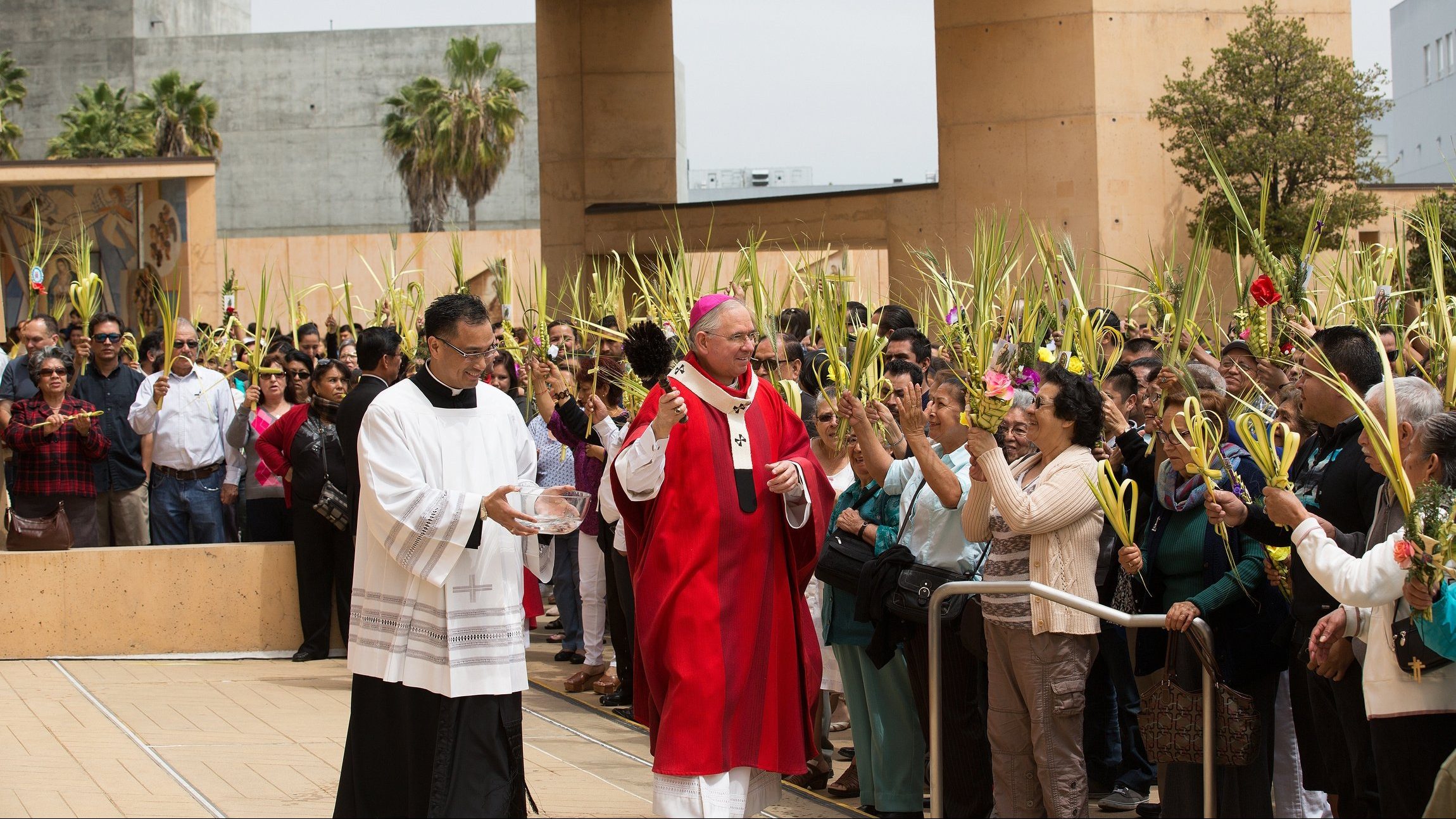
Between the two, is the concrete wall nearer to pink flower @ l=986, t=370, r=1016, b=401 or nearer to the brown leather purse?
the brown leather purse

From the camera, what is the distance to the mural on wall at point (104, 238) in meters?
22.3

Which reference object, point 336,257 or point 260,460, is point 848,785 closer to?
point 260,460

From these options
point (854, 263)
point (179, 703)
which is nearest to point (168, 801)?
point (179, 703)

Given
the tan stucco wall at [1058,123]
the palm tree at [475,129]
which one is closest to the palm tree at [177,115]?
the palm tree at [475,129]

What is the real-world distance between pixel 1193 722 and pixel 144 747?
4924mm

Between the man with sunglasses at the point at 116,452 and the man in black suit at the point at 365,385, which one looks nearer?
the man in black suit at the point at 365,385

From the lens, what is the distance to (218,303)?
22.1 metres

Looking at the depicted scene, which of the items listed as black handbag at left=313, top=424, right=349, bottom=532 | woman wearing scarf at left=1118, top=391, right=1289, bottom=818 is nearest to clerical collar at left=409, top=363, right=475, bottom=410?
woman wearing scarf at left=1118, top=391, right=1289, bottom=818

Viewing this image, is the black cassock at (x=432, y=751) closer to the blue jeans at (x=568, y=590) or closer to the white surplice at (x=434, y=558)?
the white surplice at (x=434, y=558)

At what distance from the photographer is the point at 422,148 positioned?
49750 millimetres

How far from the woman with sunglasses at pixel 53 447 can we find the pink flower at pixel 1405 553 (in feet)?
26.8

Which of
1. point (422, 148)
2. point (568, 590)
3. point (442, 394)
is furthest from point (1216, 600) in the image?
point (422, 148)

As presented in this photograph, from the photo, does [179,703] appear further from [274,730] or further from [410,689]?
→ [410,689]

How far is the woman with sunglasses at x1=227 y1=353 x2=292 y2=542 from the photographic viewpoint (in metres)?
10.8
